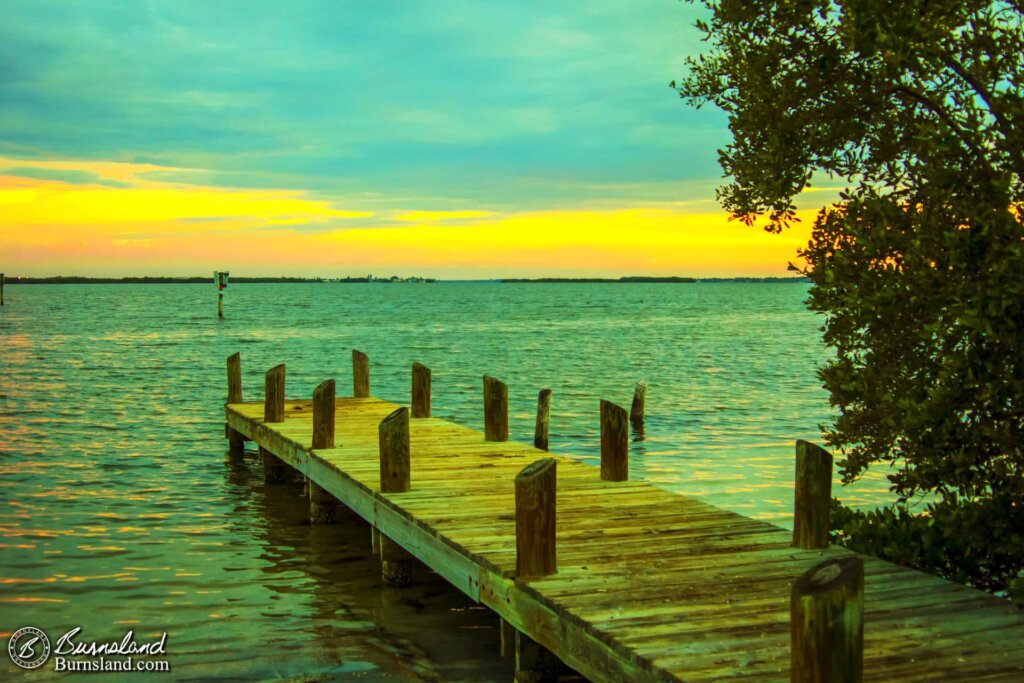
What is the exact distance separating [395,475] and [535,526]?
3.56 m

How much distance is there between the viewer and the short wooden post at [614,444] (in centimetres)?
1125

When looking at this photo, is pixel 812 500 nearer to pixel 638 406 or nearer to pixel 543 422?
pixel 543 422

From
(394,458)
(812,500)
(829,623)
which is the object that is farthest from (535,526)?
(394,458)

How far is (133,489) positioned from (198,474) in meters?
1.67

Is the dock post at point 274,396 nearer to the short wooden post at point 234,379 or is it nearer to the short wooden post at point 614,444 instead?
the short wooden post at point 234,379

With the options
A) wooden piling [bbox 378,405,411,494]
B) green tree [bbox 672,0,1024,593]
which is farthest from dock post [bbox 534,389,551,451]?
green tree [bbox 672,0,1024,593]

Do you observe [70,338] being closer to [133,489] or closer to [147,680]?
[133,489]

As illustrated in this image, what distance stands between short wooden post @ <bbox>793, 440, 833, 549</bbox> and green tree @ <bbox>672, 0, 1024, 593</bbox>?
46cm

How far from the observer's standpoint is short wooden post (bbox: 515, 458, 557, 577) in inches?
289

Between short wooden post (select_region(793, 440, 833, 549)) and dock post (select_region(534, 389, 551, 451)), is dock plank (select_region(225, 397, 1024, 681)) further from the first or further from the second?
dock post (select_region(534, 389, 551, 451))

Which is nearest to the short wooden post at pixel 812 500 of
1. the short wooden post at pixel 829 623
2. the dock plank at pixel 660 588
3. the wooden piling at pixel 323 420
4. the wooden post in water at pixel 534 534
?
the dock plank at pixel 660 588

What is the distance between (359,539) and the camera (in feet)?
43.1

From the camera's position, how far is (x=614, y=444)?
1130 cm

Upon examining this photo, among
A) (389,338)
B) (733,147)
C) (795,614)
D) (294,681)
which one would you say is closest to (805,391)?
(733,147)
